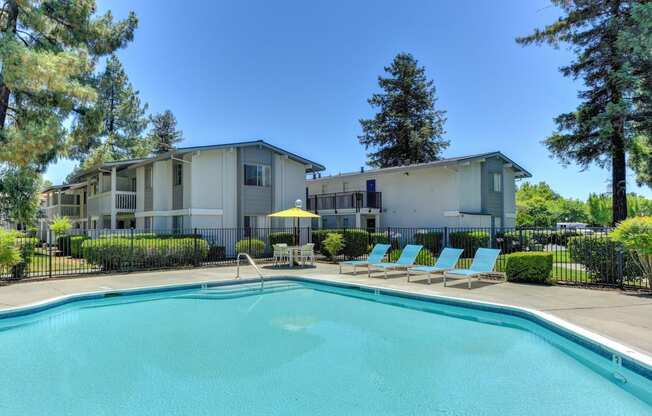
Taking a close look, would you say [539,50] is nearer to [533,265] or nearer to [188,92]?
[533,265]

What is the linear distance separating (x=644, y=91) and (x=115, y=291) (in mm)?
24575

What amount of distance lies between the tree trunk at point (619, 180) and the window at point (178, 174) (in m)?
23.8

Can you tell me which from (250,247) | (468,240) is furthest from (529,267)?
(250,247)

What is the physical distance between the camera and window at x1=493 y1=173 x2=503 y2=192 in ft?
90.3

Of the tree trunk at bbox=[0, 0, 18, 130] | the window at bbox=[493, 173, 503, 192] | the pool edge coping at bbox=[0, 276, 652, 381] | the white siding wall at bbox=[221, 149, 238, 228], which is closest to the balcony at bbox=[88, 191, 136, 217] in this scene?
the tree trunk at bbox=[0, 0, 18, 130]

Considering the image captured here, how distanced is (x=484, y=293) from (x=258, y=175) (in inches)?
644

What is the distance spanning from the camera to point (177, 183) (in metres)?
23.8

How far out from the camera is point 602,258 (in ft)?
37.7

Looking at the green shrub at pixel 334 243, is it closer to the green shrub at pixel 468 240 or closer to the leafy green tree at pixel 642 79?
the green shrub at pixel 468 240

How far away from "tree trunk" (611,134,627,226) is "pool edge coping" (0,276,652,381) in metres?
16.5

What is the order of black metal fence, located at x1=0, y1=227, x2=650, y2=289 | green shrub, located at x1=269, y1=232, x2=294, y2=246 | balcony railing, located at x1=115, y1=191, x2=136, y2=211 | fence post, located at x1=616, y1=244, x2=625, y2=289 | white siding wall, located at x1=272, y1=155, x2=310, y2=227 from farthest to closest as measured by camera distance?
1. balcony railing, located at x1=115, y1=191, x2=136, y2=211
2. white siding wall, located at x1=272, y1=155, x2=310, y2=227
3. green shrub, located at x1=269, y1=232, x2=294, y2=246
4. black metal fence, located at x1=0, y1=227, x2=650, y2=289
5. fence post, located at x1=616, y1=244, x2=625, y2=289

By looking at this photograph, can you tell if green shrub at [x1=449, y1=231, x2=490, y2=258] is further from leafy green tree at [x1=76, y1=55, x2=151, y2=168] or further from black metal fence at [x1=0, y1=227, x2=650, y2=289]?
leafy green tree at [x1=76, y1=55, x2=151, y2=168]

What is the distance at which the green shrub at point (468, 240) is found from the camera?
68.9ft

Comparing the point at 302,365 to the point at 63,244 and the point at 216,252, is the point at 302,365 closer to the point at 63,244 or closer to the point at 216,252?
the point at 216,252
